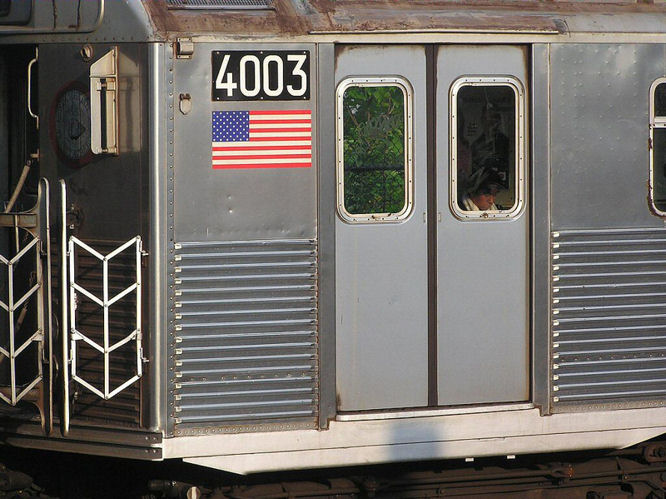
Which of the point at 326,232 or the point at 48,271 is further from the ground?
the point at 326,232

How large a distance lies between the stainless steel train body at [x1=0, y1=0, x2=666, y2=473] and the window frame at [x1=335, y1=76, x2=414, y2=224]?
0.05 ft

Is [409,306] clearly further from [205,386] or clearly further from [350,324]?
[205,386]

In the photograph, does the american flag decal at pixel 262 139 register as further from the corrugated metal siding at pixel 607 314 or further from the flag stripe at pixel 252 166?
the corrugated metal siding at pixel 607 314

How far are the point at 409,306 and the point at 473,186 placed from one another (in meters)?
0.86

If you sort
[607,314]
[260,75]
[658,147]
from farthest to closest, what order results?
[658,147] → [607,314] → [260,75]

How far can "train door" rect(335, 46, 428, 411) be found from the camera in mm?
7078

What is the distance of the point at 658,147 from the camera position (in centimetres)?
762

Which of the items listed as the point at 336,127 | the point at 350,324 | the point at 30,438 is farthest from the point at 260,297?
the point at 30,438

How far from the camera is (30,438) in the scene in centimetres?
713

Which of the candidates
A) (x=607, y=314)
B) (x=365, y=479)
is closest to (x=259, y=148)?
(x=365, y=479)

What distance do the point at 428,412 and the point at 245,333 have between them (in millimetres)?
1269

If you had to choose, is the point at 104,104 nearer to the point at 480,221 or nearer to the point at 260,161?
the point at 260,161

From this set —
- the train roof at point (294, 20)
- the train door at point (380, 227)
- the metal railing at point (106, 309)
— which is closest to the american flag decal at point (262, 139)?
the train door at point (380, 227)

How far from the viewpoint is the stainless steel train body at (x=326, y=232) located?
678cm
